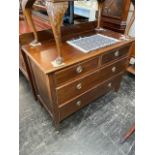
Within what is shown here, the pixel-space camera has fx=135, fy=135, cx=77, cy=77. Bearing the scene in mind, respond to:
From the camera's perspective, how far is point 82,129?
144 centimetres

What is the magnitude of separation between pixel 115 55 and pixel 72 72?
1.82ft

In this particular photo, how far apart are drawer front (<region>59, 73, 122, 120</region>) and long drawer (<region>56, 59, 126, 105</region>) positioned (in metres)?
0.07

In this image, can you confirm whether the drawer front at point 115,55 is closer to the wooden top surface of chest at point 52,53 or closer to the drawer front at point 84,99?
the wooden top surface of chest at point 52,53

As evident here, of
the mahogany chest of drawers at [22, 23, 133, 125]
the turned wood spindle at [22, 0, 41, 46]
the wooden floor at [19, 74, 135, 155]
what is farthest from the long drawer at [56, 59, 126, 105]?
the turned wood spindle at [22, 0, 41, 46]

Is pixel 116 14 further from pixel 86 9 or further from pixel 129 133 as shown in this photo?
pixel 129 133

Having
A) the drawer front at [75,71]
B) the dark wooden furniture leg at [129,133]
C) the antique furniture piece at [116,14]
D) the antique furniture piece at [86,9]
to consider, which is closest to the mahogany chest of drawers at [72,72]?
the drawer front at [75,71]

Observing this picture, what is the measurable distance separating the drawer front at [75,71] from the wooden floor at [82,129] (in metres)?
0.63

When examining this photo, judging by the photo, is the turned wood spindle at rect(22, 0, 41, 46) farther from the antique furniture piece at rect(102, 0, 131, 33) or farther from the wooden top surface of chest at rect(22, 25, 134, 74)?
the antique furniture piece at rect(102, 0, 131, 33)

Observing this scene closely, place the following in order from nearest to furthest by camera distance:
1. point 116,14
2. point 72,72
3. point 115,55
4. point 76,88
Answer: point 72,72 → point 76,88 → point 115,55 → point 116,14

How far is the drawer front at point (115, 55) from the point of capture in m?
1.29

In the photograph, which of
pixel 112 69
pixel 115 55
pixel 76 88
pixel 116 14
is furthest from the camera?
pixel 116 14

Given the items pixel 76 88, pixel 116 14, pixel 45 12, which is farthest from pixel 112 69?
pixel 45 12
